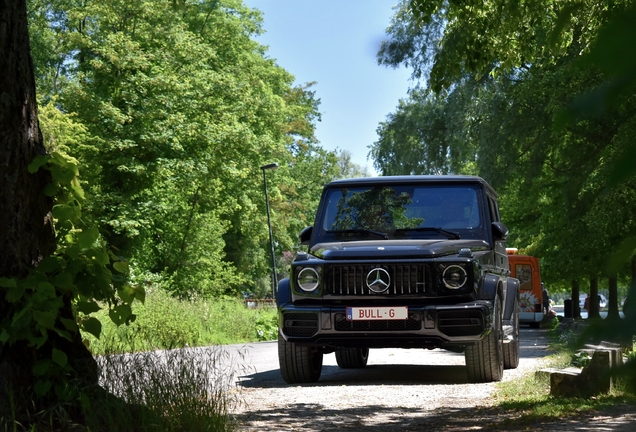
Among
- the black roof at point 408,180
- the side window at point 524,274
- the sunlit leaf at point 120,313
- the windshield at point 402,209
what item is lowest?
the sunlit leaf at point 120,313

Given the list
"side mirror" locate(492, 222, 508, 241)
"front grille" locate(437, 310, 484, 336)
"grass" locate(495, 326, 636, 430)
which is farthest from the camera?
"side mirror" locate(492, 222, 508, 241)

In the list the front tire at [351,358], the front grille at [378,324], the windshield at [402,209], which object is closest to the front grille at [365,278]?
the front grille at [378,324]

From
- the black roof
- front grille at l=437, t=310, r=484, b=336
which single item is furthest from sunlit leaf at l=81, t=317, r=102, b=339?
the black roof

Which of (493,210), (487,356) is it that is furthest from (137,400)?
(493,210)

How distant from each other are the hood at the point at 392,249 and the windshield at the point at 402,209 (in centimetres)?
42

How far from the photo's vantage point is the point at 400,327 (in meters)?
10.5

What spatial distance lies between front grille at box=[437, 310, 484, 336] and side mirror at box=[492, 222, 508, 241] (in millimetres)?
1374

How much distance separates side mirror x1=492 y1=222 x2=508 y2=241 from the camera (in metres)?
11.5

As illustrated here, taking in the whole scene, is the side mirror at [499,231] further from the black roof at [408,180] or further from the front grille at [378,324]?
the front grille at [378,324]

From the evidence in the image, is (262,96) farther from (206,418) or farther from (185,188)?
(206,418)

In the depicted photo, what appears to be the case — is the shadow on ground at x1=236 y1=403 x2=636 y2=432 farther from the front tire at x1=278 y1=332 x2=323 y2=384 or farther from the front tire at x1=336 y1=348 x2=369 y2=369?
the front tire at x1=336 y1=348 x2=369 y2=369

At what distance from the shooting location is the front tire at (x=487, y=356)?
1062 cm

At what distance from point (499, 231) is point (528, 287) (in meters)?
30.0

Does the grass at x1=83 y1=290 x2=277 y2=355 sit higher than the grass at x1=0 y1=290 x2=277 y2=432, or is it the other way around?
the grass at x1=83 y1=290 x2=277 y2=355
